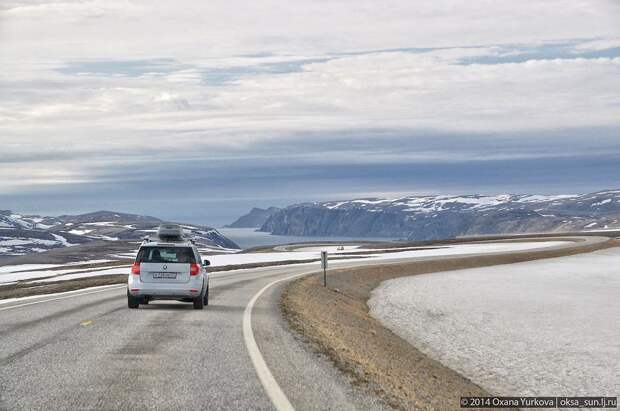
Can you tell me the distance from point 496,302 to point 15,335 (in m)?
23.0

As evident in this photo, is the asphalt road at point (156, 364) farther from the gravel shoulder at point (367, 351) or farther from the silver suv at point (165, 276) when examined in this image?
the silver suv at point (165, 276)

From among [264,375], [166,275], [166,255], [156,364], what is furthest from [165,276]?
[264,375]

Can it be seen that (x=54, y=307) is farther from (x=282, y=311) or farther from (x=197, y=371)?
(x=197, y=371)

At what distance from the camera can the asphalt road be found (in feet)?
29.9

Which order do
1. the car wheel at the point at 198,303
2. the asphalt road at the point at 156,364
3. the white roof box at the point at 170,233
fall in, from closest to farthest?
the asphalt road at the point at 156,364
the car wheel at the point at 198,303
the white roof box at the point at 170,233

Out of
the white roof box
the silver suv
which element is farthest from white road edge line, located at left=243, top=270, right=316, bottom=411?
the white roof box

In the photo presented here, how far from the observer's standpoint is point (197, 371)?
11031 mm

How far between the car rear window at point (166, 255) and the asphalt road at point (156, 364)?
214 centimetres

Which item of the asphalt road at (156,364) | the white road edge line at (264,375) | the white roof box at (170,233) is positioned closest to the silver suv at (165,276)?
the asphalt road at (156,364)

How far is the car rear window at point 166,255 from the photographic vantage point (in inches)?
856

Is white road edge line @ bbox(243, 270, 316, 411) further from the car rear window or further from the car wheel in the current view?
the car rear window

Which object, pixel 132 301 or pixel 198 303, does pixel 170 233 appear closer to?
pixel 132 301

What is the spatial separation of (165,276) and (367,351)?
721cm

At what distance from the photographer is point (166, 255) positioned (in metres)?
22.0
